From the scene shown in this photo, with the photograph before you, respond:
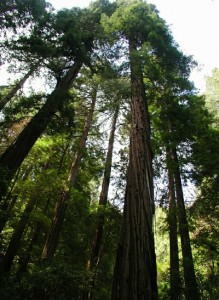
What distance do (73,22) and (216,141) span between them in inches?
286

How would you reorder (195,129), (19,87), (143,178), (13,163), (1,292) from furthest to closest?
1. (19,87)
2. (195,129)
3. (13,163)
4. (1,292)
5. (143,178)

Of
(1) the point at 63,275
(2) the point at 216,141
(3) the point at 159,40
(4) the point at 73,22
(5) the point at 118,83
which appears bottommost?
(1) the point at 63,275

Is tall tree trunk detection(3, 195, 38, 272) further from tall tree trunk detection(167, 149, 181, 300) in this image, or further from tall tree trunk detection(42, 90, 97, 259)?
tall tree trunk detection(167, 149, 181, 300)

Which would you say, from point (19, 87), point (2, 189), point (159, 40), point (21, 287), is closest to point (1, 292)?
point (21, 287)

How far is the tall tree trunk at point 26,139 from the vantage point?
6.53 m

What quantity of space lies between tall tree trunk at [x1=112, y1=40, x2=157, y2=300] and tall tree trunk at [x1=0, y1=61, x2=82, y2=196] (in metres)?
3.15

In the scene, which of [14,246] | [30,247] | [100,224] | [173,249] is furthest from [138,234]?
[30,247]

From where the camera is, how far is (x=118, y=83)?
9.60 meters

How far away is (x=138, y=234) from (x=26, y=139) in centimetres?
516

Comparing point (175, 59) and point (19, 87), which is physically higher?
point (19, 87)

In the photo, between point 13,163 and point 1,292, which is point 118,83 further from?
point 1,292

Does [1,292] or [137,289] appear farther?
[1,292]

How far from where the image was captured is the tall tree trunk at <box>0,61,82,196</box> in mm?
6532

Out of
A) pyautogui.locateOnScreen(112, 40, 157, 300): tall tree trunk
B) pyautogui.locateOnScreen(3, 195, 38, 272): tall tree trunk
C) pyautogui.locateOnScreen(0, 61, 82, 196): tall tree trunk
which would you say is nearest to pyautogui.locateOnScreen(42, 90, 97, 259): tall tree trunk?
pyautogui.locateOnScreen(3, 195, 38, 272): tall tree trunk
